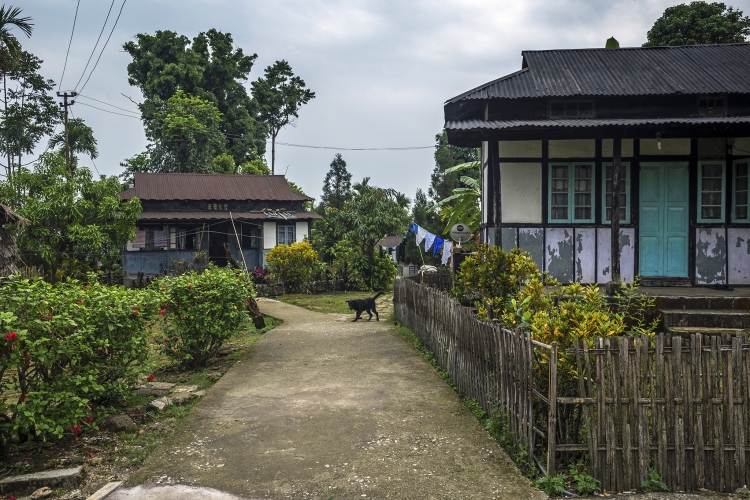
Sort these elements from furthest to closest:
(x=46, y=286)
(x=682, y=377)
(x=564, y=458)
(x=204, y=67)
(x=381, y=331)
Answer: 1. (x=204, y=67)
2. (x=381, y=331)
3. (x=46, y=286)
4. (x=564, y=458)
5. (x=682, y=377)

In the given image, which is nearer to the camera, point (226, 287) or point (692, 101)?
point (226, 287)

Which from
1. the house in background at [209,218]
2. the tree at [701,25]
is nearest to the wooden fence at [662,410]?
the house in background at [209,218]

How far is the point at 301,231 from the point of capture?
30391 millimetres

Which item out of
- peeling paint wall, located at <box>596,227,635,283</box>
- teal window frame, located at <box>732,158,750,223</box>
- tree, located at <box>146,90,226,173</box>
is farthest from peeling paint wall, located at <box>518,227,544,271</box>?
tree, located at <box>146,90,226,173</box>

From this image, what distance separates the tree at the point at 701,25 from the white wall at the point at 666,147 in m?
21.5

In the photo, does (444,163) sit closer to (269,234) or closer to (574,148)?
(269,234)

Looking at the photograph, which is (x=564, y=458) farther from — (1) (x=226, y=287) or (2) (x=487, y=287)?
(1) (x=226, y=287)

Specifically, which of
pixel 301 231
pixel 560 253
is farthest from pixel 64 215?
pixel 560 253

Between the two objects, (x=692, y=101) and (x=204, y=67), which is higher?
(x=204, y=67)

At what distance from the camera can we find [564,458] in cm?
493

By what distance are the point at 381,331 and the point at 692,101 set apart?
26.2 feet

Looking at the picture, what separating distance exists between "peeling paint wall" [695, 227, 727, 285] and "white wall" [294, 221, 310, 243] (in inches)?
838

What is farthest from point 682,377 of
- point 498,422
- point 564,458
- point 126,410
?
point 126,410

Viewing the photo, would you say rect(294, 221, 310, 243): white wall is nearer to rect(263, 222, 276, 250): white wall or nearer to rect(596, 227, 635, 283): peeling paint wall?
rect(263, 222, 276, 250): white wall
